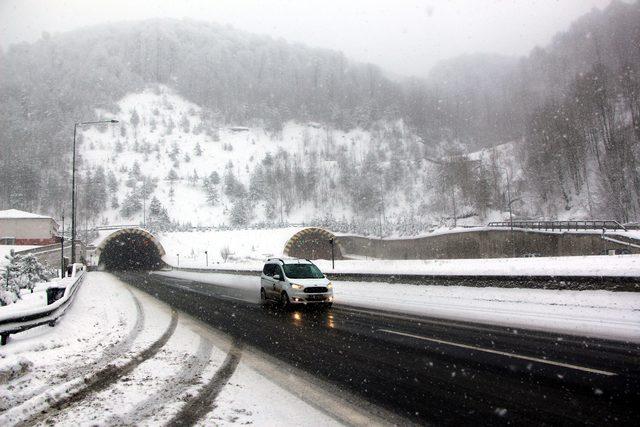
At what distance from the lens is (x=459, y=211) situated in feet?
327

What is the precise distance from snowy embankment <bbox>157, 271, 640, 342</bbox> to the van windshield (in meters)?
1.91

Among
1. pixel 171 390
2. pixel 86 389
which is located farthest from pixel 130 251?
pixel 171 390

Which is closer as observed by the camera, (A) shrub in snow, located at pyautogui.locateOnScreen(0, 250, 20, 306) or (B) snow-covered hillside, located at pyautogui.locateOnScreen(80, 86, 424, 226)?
(A) shrub in snow, located at pyautogui.locateOnScreen(0, 250, 20, 306)

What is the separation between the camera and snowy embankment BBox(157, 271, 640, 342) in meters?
9.56

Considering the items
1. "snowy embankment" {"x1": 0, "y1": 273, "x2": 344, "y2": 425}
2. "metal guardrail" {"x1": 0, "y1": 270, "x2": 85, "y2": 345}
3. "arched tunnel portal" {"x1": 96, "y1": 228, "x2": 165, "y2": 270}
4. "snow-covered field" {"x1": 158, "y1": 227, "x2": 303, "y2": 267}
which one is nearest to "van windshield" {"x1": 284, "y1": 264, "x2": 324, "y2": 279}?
"snowy embankment" {"x1": 0, "y1": 273, "x2": 344, "y2": 425}

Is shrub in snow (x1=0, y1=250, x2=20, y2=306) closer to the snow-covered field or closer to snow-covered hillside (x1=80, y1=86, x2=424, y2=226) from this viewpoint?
the snow-covered field

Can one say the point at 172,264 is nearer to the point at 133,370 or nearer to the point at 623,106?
the point at 133,370

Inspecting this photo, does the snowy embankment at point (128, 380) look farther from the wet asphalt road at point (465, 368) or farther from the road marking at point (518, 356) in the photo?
the road marking at point (518, 356)

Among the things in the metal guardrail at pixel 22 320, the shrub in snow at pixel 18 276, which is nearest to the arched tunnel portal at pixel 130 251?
the shrub in snow at pixel 18 276

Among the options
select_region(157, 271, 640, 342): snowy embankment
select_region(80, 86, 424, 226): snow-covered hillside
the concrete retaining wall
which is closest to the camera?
select_region(157, 271, 640, 342): snowy embankment

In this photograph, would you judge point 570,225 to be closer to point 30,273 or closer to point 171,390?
point 171,390

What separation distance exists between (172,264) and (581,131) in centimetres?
7412

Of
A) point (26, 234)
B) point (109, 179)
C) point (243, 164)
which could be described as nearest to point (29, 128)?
point (109, 179)

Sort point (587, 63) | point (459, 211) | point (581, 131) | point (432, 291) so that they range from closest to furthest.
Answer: point (432, 291) < point (581, 131) < point (587, 63) < point (459, 211)
